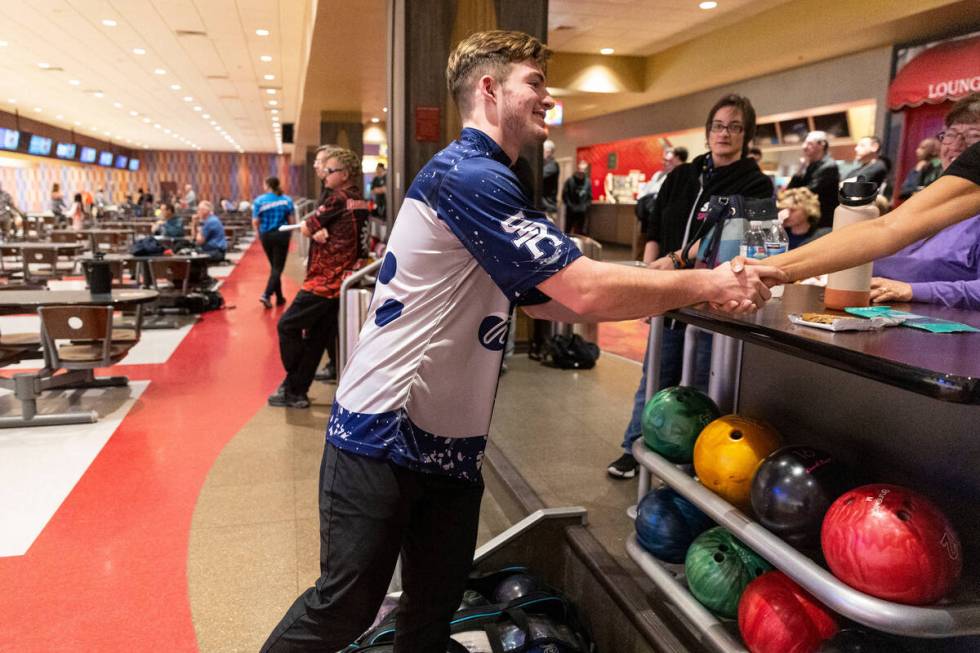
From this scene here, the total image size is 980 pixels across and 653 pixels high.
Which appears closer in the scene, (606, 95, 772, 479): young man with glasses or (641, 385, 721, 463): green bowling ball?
(641, 385, 721, 463): green bowling ball

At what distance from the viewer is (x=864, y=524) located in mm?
1388

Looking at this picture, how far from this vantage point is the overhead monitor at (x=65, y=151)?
2586cm

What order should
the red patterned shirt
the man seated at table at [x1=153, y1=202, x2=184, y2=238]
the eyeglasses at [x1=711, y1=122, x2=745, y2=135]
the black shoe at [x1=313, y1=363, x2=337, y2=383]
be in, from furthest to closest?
1. the man seated at table at [x1=153, y1=202, x2=184, y2=238]
2. the black shoe at [x1=313, y1=363, x2=337, y2=383]
3. the red patterned shirt
4. the eyeglasses at [x1=711, y1=122, x2=745, y2=135]

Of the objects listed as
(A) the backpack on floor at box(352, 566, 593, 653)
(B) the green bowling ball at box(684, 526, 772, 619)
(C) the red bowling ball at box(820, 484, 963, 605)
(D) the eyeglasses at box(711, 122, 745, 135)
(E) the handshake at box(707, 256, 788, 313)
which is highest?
(D) the eyeglasses at box(711, 122, 745, 135)

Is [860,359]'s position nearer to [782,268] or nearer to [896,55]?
[782,268]

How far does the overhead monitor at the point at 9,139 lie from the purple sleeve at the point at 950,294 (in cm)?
2476

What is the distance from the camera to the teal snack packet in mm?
1514

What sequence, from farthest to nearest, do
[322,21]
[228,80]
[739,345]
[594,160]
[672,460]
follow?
[594,160] → [228,80] → [322,21] → [739,345] → [672,460]

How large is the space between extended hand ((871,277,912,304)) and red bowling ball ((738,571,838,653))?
2.59 feet

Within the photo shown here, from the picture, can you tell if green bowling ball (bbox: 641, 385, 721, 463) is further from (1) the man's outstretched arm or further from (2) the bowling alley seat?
(2) the bowling alley seat

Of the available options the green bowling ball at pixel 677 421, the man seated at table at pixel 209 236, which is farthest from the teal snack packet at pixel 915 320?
the man seated at table at pixel 209 236


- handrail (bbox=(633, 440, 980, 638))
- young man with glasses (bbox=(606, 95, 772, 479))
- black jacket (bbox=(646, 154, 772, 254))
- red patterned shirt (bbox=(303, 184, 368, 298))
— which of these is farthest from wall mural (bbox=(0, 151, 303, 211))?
handrail (bbox=(633, 440, 980, 638))

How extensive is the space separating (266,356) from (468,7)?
11.8 feet

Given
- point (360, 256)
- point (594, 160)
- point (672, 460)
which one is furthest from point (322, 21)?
point (594, 160)
